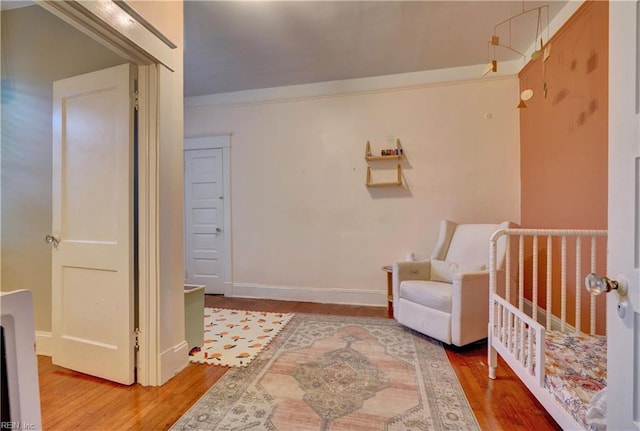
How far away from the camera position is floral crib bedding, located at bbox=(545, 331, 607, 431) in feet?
3.47

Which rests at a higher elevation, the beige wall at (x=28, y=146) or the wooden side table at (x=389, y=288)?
the beige wall at (x=28, y=146)

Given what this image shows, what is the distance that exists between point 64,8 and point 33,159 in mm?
1378

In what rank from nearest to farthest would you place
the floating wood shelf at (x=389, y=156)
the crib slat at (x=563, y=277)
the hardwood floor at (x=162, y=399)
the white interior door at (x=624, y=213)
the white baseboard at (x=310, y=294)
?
the white interior door at (x=624, y=213), the hardwood floor at (x=162, y=399), the crib slat at (x=563, y=277), the floating wood shelf at (x=389, y=156), the white baseboard at (x=310, y=294)

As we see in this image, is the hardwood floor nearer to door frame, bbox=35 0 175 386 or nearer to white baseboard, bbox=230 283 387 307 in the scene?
door frame, bbox=35 0 175 386

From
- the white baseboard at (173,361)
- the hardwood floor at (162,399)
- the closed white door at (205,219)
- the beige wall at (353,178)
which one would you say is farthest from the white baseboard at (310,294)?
the white baseboard at (173,361)

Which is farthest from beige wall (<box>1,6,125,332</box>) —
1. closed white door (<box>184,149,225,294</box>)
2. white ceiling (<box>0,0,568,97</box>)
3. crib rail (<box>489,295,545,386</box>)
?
crib rail (<box>489,295,545,386</box>)

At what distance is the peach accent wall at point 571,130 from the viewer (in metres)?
1.85

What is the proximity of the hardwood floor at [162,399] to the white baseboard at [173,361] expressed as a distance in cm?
4

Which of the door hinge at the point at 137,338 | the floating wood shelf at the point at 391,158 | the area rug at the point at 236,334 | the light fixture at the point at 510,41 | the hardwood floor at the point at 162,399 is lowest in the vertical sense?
the area rug at the point at 236,334

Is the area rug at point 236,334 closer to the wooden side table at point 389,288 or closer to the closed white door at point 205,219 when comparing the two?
the closed white door at point 205,219

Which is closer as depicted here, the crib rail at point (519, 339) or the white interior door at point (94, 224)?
the crib rail at point (519, 339)

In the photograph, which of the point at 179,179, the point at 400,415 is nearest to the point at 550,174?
the point at 400,415

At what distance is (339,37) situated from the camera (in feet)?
8.42

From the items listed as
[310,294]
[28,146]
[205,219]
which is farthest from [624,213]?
[205,219]
